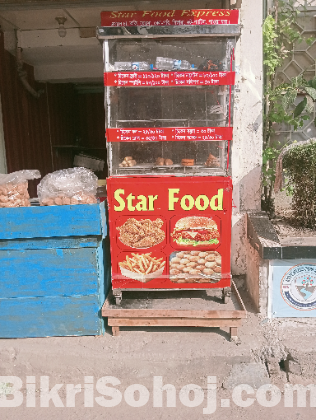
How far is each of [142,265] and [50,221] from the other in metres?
0.84

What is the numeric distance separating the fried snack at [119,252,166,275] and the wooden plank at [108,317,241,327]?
40 centimetres

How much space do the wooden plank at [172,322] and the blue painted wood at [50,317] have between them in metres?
0.18

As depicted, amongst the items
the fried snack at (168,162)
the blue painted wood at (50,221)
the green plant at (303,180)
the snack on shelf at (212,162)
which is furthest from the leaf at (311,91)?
the blue painted wood at (50,221)

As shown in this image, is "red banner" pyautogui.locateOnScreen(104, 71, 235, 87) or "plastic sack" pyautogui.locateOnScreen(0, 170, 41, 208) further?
"plastic sack" pyautogui.locateOnScreen(0, 170, 41, 208)

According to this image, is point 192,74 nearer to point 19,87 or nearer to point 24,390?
point 24,390

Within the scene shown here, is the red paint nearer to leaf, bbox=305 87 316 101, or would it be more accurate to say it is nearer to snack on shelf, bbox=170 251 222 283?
snack on shelf, bbox=170 251 222 283

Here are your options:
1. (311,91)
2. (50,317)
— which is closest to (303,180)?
(311,91)

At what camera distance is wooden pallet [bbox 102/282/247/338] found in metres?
2.84

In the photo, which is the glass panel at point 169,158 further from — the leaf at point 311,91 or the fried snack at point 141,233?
the leaf at point 311,91

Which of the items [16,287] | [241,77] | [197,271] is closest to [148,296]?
[197,271]

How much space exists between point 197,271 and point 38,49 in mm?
4104

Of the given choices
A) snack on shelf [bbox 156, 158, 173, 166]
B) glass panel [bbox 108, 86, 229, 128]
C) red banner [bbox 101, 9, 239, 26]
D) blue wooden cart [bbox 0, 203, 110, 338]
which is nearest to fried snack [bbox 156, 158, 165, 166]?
snack on shelf [bbox 156, 158, 173, 166]

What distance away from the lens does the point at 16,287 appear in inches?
112

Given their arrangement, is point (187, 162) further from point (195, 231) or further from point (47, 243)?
point (47, 243)
